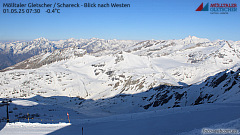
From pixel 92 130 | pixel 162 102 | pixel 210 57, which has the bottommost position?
pixel 162 102

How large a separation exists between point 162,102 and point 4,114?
154ft

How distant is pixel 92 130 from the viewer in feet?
65.5

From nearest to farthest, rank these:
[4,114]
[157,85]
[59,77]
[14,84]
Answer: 1. [4,114]
2. [157,85]
3. [14,84]
4. [59,77]

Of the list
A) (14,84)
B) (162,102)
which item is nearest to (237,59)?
(162,102)

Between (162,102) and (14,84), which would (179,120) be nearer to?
(162,102)

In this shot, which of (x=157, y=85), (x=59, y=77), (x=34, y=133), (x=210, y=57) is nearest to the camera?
(x=34, y=133)

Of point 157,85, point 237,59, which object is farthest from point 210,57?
point 157,85

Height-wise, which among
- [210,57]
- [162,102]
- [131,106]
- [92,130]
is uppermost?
[210,57]

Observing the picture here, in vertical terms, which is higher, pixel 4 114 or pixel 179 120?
pixel 179 120

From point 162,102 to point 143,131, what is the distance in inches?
1628

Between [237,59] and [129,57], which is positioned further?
[129,57]

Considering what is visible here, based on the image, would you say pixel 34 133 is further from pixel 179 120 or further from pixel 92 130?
pixel 179 120

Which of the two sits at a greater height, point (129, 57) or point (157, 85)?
point (129, 57)

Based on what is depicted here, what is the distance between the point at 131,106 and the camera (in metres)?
67.1
